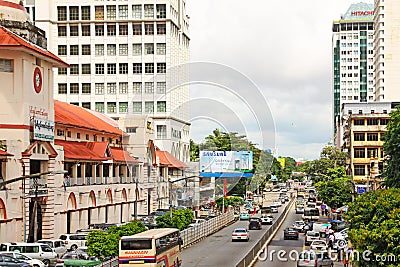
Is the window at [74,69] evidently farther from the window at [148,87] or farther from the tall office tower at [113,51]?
the window at [148,87]

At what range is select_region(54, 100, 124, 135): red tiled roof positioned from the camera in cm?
7026

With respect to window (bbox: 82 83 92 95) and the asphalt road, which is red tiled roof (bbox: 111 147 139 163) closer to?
the asphalt road

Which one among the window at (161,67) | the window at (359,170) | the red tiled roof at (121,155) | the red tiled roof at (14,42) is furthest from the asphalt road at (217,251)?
the window at (161,67)

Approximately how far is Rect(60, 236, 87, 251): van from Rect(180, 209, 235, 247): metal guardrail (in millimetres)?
8214

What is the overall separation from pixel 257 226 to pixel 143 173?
17.7 meters

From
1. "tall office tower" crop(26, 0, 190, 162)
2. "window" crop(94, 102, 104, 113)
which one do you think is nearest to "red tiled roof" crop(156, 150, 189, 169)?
"tall office tower" crop(26, 0, 190, 162)

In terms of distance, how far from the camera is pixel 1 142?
51188 mm

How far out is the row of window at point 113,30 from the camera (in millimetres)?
117250

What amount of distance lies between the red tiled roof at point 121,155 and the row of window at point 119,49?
3264 cm

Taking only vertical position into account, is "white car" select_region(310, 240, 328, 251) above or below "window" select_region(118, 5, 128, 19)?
below

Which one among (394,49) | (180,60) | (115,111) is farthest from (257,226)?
(394,49)

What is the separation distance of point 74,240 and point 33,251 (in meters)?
8.14

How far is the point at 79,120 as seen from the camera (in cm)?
7625

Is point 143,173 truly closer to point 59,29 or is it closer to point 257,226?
point 257,226
